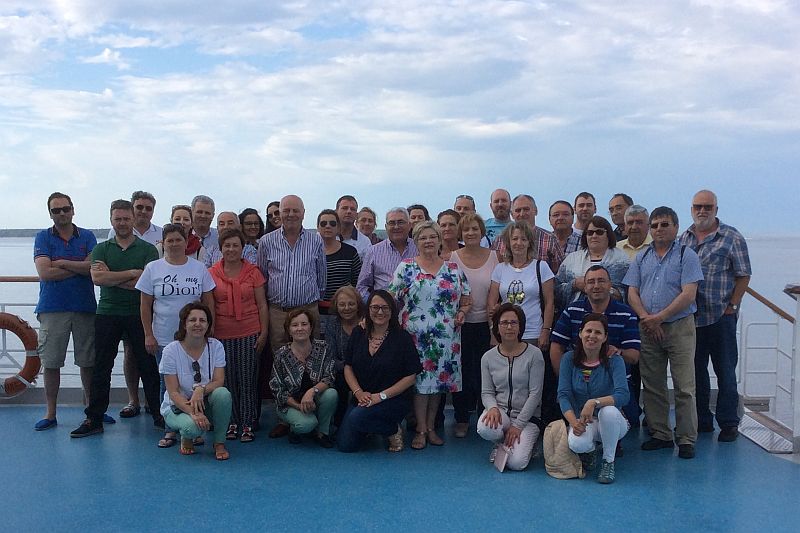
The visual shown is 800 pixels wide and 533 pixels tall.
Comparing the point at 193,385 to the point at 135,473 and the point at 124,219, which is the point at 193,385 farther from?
the point at 124,219

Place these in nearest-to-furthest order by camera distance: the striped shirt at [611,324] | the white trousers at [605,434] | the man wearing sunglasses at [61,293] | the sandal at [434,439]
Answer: the white trousers at [605,434] → the striped shirt at [611,324] → the sandal at [434,439] → the man wearing sunglasses at [61,293]

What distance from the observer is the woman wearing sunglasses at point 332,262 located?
15.1ft

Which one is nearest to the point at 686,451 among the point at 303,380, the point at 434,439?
the point at 434,439

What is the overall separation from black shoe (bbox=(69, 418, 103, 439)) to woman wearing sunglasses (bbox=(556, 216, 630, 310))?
304 cm

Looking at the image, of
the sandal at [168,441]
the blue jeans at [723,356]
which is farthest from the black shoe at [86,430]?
the blue jeans at [723,356]

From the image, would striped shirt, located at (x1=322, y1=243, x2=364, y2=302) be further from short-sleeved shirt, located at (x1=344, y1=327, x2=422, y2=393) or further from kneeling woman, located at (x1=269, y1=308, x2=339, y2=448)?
short-sleeved shirt, located at (x1=344, y1=327, x2=422, y2=393)

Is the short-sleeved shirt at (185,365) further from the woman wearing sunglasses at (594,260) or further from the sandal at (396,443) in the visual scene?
the woman wearing sunglasses at (594,260)

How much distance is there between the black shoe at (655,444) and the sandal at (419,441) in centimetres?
130

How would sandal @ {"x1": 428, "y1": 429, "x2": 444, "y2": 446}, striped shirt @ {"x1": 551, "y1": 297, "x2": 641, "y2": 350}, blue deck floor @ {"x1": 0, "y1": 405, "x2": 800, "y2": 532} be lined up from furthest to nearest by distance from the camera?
sandal @ {"x1": 428, "y1": 429, "x2": 444, "y2": 446}
striped shirt @ {"x1": 551, "y1": 297, "x2": 641, "y2": 350}
blue deck floor @ {"x1": 0, "y1": 405, "x2": 800, "y2": 532}

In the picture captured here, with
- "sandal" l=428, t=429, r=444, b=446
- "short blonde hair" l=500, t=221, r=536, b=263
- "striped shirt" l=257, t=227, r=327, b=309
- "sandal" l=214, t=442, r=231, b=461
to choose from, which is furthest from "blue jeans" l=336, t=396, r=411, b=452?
"short blonde hair" l=500, t=221, r=536, b=263

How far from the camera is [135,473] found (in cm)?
374

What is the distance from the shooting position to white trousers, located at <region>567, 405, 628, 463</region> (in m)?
3.64

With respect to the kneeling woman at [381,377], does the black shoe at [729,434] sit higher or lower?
lower

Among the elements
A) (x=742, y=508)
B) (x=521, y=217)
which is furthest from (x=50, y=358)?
(x=742, y=508)
